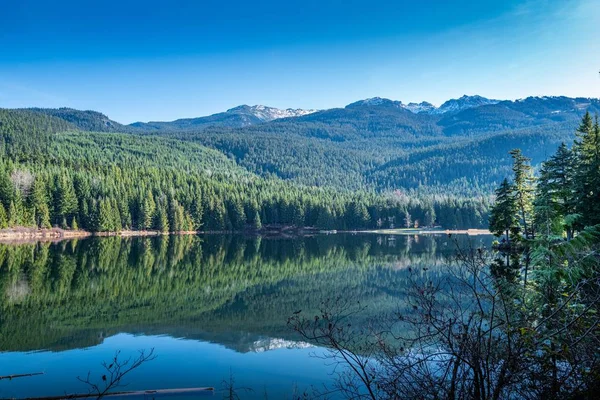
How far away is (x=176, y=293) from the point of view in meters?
34.3

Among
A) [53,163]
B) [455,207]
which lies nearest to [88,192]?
Answer: [53,163]

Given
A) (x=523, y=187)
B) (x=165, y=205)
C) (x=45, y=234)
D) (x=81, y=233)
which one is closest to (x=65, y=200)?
(x=81, y=233)

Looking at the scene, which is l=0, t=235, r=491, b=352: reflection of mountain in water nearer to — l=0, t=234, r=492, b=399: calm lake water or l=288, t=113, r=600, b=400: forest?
l=0, t=234, r=492, b=399: calm lake water

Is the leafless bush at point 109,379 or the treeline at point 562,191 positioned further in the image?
the treeline at point 562,191

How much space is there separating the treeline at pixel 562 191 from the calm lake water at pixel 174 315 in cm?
998

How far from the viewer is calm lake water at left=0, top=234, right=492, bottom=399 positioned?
655 inches

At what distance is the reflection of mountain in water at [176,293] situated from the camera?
2281 centimetres

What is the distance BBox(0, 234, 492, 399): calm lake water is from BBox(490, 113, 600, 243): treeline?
998cm

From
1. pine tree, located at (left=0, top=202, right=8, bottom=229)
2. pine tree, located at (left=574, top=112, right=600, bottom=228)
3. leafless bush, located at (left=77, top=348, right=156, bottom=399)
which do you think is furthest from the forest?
pine tree, located at (left=0, top=202, right=8, bottom=229)

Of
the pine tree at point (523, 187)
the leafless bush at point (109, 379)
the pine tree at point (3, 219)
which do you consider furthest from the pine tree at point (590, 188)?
the pine tree at point (3, 219)

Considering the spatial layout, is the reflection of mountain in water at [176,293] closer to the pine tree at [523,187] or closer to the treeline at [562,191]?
the treeline at [562,191]

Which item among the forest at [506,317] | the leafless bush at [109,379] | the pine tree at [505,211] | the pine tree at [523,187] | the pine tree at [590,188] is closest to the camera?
the forest at [506,317]

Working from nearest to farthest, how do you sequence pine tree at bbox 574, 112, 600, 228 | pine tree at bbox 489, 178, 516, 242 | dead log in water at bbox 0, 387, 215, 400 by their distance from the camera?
1. dead log in water at bbox 0, 387, 215, 400
2. pine tree at bbox 574, 112, 600, 228
3. pine tree at bbox 489, 178, 516, 242

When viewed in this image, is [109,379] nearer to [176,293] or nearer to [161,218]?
[176,293]
